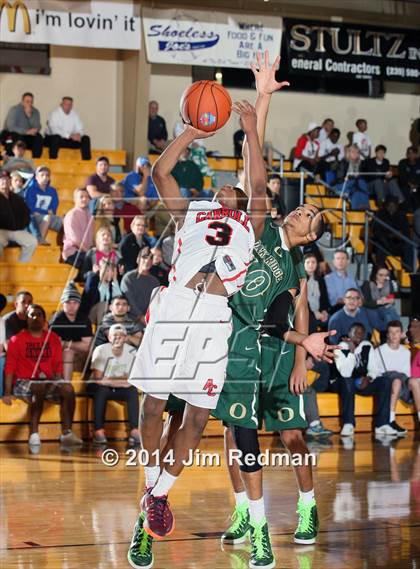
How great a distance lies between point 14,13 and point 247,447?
9172mm

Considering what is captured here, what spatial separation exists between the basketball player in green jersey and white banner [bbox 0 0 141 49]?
26.9 ft

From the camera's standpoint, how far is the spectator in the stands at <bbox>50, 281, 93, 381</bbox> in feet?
34.1

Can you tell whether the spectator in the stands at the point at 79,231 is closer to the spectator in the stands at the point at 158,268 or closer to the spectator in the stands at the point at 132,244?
the spectator in the stands at the point at 132,244

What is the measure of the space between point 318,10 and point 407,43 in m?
1.86

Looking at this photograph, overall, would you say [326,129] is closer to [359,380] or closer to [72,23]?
[72,23]

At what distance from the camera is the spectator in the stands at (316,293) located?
37.3 feet

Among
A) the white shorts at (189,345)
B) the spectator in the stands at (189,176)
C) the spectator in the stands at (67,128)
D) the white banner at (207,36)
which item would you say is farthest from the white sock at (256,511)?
the spectator in the stands at (67,128)

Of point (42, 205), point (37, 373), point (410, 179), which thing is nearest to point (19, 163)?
point (42, 205)

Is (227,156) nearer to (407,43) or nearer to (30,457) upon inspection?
(407,43)

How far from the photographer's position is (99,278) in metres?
10.7

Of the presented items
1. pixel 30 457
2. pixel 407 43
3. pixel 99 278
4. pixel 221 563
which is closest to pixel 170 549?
pixel 221 563

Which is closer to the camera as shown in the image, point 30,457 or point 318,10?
point 30,457

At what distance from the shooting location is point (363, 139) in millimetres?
17062

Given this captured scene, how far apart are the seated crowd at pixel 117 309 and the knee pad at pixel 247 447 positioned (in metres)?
2.82
